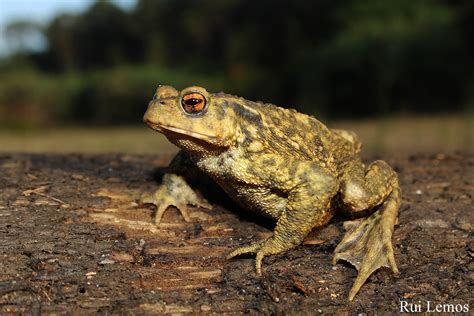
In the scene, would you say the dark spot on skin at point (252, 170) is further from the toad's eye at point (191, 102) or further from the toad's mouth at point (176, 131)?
the toad's eye at point (191, 102)

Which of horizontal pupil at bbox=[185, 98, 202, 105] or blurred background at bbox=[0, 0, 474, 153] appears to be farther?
blurred background at bbox=[0, 0, 474, 153]

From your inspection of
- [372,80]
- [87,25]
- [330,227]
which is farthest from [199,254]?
[87,25]

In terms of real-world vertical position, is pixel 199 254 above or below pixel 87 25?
below

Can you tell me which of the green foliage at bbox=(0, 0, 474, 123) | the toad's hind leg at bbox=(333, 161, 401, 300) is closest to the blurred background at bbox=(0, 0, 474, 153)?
the green foliage at bbox=(0, 0, 474, 123)

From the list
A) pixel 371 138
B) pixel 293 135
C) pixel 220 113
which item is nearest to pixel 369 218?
pixel 293 135

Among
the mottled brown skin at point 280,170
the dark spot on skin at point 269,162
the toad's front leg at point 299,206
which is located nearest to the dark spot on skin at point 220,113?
the mottled brown skin at point 280,170

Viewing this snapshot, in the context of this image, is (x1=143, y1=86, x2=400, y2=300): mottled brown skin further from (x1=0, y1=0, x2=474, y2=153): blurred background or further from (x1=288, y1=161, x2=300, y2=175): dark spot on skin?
(x1=0, y1=0, x2=474, y2=153): blurred background

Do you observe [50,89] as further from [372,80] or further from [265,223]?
[265,223]
